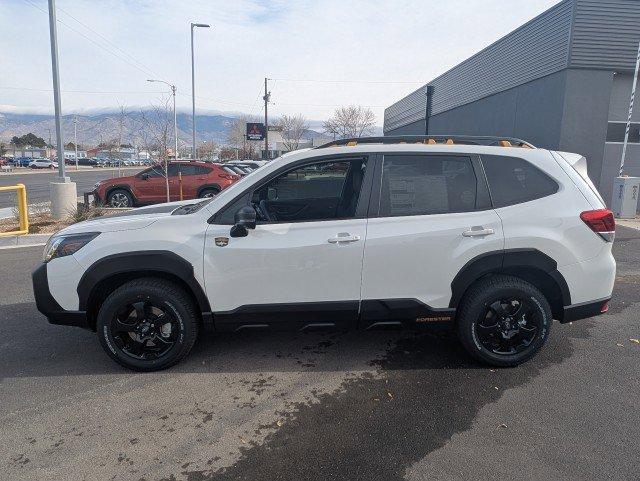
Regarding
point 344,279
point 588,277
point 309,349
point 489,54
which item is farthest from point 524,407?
point 489,54

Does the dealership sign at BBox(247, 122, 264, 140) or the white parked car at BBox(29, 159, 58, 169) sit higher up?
the dealership sign at BBox(247, 122, 264, 140)

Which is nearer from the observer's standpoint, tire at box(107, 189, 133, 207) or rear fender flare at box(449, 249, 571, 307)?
rear fender flare at box(449, 249, 571, 307)

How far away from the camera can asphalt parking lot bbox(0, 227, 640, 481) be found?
2639 millimetres

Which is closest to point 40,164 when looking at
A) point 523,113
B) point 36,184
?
point 36,184

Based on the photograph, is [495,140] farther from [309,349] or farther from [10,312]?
[10,312]

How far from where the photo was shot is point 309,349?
4.21 m

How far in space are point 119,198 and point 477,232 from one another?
44.1ft

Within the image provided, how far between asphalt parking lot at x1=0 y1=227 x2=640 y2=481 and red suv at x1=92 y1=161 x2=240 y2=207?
10.7 metres

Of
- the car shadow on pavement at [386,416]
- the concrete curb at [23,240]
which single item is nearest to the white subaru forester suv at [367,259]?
the car shadow on pavement at [386,416]

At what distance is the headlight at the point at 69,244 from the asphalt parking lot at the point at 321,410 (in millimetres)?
972

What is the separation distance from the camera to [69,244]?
3637mm

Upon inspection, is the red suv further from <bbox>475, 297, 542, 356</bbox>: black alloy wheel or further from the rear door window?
<bbox>475, 297, 542, 356</bbox>: black alloy wheel

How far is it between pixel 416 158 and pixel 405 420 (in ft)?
6.49

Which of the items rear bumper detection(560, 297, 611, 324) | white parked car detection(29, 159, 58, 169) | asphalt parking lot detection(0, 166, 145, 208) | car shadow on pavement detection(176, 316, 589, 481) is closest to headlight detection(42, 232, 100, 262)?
car shadow on pavement detection(176, 316, 589, 481)
